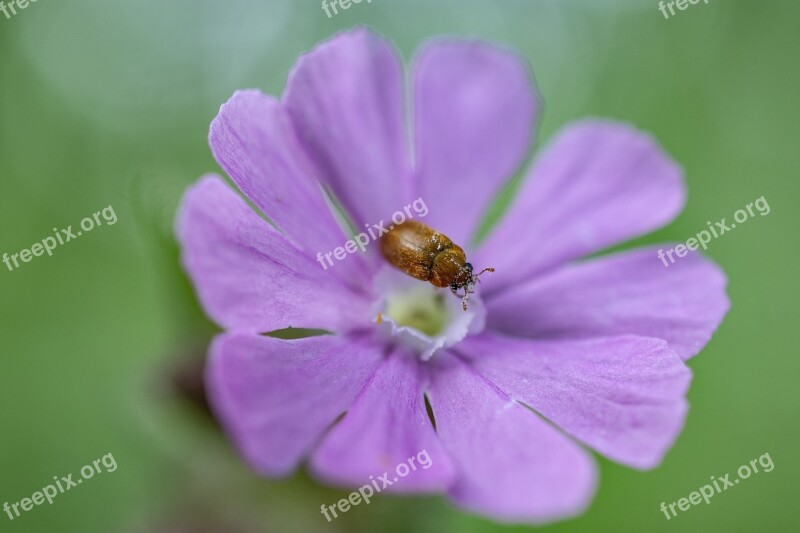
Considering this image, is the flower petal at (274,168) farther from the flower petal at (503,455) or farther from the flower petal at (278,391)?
the flower petal at (503,455)

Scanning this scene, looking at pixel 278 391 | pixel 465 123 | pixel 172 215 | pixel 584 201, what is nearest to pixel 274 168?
pixel 172 215

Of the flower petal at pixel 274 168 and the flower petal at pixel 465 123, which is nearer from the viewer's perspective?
the flower petal at pixel 274 168

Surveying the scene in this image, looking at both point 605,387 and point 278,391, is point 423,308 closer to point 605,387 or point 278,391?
point 605,387

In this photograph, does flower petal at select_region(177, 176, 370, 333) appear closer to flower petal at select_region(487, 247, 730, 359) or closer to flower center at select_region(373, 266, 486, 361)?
flower center at select_region(373, 266, 486, 361)

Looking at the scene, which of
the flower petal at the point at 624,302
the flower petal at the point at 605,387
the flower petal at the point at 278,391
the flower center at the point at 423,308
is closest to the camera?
the flower petal at the point at 278,391

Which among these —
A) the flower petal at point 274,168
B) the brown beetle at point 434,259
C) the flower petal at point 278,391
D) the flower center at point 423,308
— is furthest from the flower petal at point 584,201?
the flower petal at point 278,391

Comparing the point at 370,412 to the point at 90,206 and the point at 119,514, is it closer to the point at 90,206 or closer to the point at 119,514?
the point at 119,514

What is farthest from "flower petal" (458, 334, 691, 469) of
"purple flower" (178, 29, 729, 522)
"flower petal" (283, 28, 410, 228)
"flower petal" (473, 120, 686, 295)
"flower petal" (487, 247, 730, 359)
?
"flower petal" (283, 28, 410, 228)
